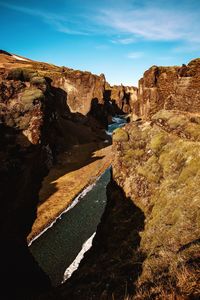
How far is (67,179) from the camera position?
53.3 metres

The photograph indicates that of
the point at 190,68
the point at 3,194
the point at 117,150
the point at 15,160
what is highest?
the point at 190,68

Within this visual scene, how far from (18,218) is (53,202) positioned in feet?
66.2

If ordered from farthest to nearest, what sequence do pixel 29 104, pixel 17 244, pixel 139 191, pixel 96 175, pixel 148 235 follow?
pixel 96 175 < pixel 29 104 < pixel 17 244 < pixel 139 191 < pixel 148 235

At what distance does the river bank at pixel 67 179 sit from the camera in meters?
40.0

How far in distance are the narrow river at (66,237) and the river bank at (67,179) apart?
4.83 ft

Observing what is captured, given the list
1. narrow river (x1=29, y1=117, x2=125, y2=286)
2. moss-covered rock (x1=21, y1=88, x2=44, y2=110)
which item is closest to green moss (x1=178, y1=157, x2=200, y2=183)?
narrow river (x1=29, y1=117, x2=125, y2=286)

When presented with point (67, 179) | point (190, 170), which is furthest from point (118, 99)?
point (190, 170)

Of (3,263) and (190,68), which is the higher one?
(190,68)

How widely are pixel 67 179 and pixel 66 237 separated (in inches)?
729

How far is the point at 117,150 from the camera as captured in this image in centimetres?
1834

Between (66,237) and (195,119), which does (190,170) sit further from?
(66,237)

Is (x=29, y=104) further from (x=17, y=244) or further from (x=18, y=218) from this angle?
(x=17, y=244)

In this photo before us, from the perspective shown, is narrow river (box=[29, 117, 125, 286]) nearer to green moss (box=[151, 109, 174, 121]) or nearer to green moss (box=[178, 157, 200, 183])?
green moss (box=[151, 109, 174, 121])

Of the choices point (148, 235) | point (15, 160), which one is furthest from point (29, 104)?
point (148, 235)
